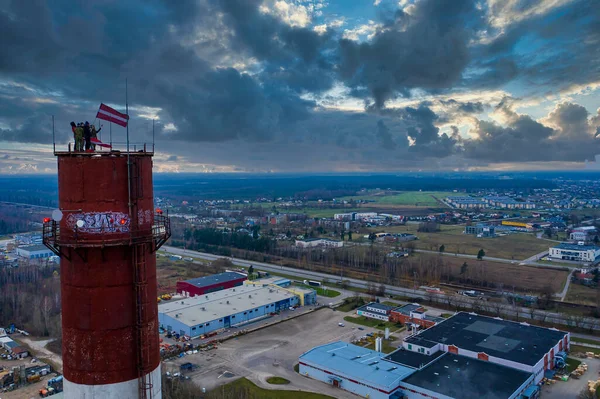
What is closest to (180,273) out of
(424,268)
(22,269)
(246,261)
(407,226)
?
(246,261)

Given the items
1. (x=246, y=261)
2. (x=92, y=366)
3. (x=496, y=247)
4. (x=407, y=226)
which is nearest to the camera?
(x=92, y=366)

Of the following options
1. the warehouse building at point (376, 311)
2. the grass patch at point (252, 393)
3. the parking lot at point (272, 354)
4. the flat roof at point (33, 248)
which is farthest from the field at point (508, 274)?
the flat roof at point (33, 248)

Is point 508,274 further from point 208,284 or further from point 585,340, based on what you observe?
point 208,284

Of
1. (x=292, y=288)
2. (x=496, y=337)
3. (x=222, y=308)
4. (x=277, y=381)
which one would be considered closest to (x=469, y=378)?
(x=496, y=337)

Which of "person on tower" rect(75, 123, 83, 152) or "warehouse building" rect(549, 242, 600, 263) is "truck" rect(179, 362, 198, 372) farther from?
"warehouse building" rect(549, 242, 600, 263)

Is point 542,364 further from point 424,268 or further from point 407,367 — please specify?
point 424,268
